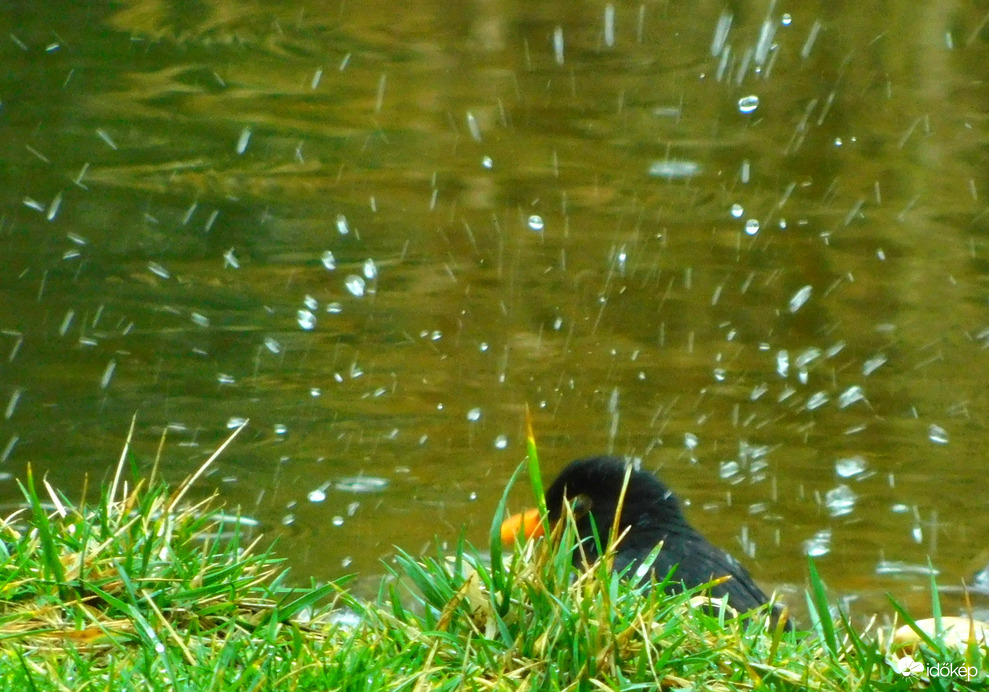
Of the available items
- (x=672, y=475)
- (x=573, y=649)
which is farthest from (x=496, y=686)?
(x=672, y=475)

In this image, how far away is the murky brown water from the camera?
21.5ft

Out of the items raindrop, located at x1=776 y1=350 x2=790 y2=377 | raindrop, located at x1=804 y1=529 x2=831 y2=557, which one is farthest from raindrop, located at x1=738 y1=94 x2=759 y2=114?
raindrop, located at x1=804 y1=529 x2=831 y2=557

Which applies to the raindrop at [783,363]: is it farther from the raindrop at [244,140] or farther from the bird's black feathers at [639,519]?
the raindrop at [244,140]

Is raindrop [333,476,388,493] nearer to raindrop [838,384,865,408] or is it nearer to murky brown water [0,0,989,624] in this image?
murky brown water [0,0,989,624]

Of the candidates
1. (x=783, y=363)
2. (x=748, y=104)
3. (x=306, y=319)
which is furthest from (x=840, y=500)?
(x=748, y=104)

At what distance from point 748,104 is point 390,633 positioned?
9523 millimetres

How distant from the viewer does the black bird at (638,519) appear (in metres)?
3.96

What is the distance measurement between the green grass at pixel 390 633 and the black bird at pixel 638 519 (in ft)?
4.55

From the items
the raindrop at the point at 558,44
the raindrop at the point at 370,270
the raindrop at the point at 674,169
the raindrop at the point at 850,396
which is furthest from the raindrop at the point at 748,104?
the raindrop at the point at 850,396

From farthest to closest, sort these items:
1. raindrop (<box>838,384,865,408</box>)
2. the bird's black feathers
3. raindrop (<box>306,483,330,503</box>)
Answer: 1. raindrop (<box>838,384,865,408</box>)
2. raindrop (<box>306,483,330,503</box>)
3. the bird's black feathers

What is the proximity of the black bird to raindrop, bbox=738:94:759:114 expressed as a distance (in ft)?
23.6

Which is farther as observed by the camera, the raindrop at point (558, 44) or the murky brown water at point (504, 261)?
the raindrop at point (558, 44)

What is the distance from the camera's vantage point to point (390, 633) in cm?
238

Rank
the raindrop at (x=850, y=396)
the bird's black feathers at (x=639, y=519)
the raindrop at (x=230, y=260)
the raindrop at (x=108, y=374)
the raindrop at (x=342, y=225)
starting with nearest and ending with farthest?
the bird's black feathers at (x=639, y=519) → the raindrop at (x=108, y=374) → the raindrop at (x=850, y=396) → the raindrop at (x=230, y=260) → the raindrop at (x=342, y=225)
